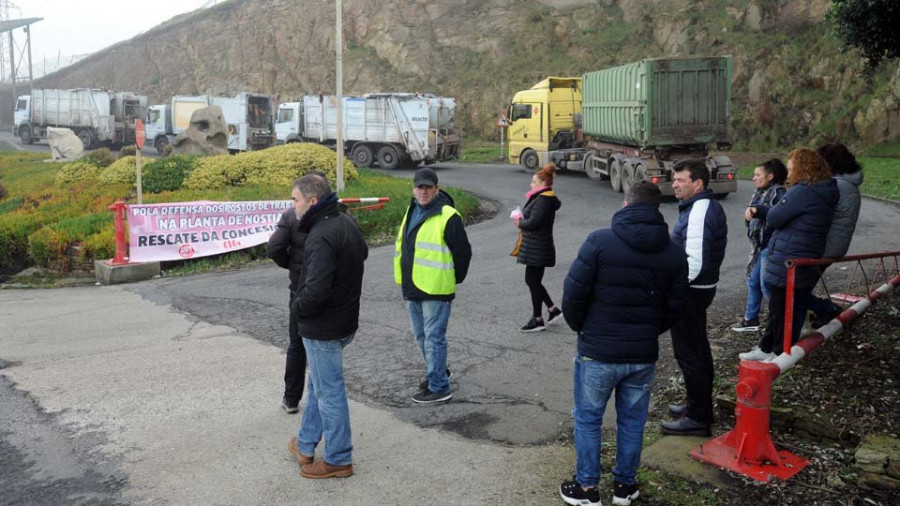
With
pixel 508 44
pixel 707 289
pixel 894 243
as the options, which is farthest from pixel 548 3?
pixel 707 289

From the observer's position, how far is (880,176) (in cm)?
2170

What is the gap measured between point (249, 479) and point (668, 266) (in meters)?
2.82

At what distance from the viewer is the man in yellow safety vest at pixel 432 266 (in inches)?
242

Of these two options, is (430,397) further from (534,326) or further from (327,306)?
(534,326)

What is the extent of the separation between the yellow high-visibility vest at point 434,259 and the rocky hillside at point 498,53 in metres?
18.5

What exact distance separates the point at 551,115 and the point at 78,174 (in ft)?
46.3

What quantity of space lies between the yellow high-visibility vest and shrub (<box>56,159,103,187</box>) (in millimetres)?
16926

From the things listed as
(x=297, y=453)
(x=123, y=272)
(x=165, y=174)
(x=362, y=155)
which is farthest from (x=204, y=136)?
(x=297, y=453)

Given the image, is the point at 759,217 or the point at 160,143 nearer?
the point at 759,217

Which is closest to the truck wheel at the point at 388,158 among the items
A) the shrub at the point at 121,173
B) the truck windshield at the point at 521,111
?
the truck windshield at the point at 521,111

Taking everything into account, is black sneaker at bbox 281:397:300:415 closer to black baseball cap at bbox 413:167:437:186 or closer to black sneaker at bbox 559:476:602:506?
black baseball cap at bbox 413:167:437:186

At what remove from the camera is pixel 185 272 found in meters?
12.8

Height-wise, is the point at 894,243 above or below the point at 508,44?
below

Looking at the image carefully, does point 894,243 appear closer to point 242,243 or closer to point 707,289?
point 707,289
